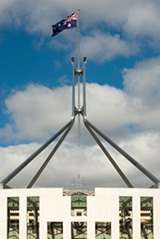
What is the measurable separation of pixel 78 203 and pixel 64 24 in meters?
11.5

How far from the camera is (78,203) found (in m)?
28.8

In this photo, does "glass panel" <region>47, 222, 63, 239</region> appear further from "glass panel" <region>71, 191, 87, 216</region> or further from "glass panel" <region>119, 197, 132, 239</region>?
"glass panel" <region>119, 197, 132, 239</region>

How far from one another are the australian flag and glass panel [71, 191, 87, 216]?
34.2ft

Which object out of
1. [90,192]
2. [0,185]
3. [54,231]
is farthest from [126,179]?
[0,185]

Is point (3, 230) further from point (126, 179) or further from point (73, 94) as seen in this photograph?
point (73, 94)

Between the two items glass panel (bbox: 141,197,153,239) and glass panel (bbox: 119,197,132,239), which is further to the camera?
glass panel (bbox: 141,197,153,239)

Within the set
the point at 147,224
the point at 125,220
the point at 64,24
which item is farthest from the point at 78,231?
the point at 64,24

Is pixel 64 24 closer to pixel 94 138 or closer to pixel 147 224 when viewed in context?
pixel 94 138

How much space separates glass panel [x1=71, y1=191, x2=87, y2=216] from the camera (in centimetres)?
2839

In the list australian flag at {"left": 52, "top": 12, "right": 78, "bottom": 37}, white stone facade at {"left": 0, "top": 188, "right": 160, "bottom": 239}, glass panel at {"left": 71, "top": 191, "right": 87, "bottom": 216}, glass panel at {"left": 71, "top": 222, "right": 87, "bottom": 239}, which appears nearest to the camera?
white stone facade at {"left": 0, "top": 188, "right": 160, "bottom": 239}

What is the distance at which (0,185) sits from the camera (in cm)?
2797

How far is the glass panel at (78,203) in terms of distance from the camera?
2839cm

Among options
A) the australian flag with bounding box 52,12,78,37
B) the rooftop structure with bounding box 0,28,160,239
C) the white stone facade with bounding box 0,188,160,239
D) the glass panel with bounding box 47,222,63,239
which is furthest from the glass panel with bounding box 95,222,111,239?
the australian flag with bounding box 52,12,78,37

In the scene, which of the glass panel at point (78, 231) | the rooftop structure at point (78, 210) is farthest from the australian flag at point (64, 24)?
the glass panel at point (78, 231)
